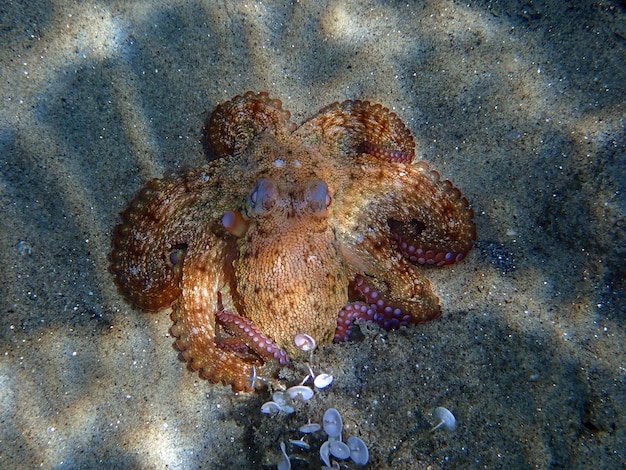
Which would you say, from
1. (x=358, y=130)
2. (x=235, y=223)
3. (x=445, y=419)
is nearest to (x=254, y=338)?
(x=235, y=223)

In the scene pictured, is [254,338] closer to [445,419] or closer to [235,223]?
[235,223]

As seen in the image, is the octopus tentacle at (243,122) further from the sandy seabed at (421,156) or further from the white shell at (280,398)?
the white shell at (280,398)

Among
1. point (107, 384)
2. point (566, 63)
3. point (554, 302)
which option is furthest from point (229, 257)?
point (566, 63)

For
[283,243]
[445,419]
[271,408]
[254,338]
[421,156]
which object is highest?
[283,243]

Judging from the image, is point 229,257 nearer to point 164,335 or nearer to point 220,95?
point 164,335

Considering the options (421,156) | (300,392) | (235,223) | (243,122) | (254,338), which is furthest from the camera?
(421,156)

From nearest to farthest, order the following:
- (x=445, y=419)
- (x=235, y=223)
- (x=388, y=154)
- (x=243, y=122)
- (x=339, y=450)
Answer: (x=339, y=450) < (x=445, y=419) < (x=235, y=223) < (x=388, y=154) < (x=243, y=122)

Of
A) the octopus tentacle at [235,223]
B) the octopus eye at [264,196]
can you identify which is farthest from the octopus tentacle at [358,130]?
the octopus tentacle at [235,223]
